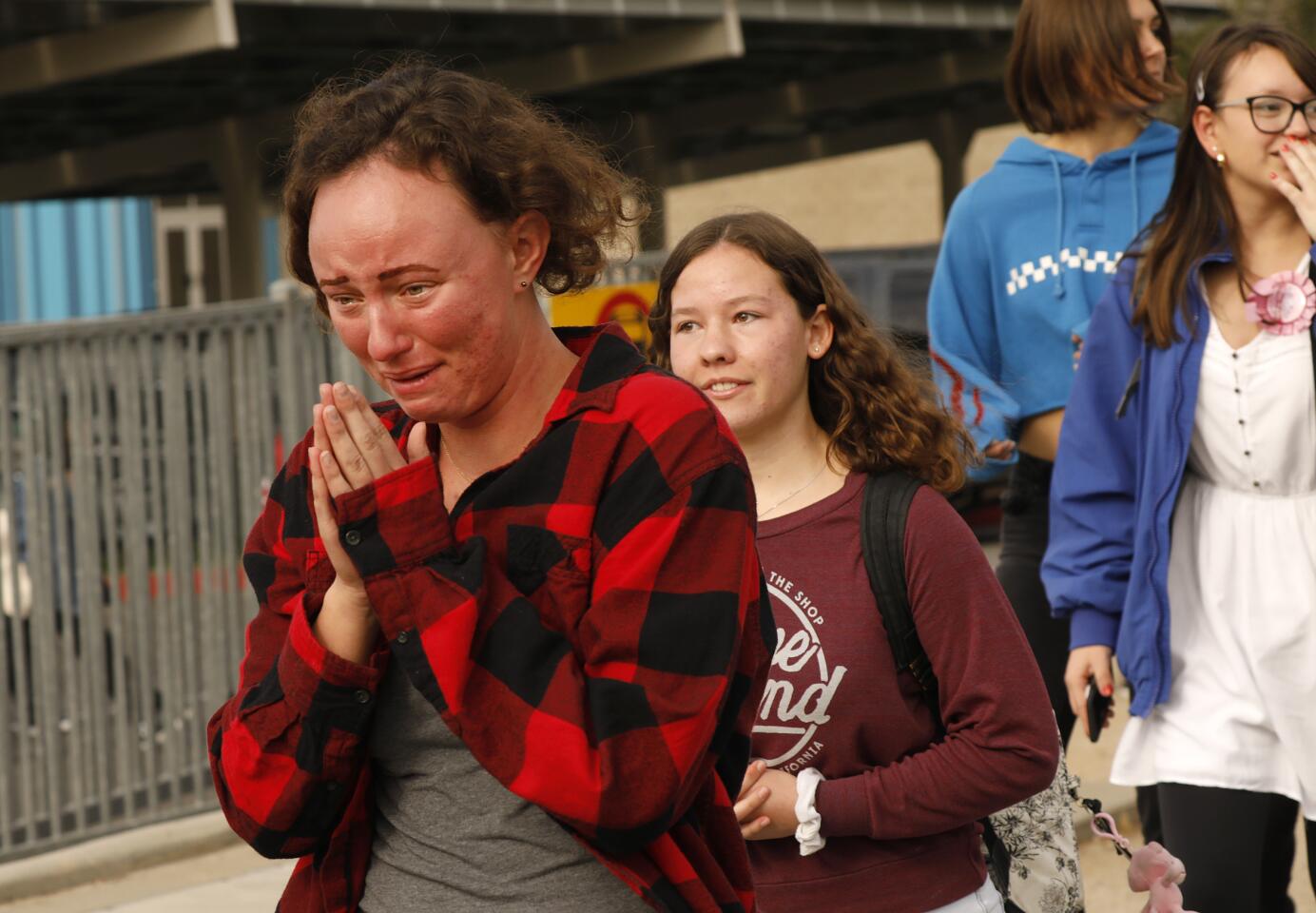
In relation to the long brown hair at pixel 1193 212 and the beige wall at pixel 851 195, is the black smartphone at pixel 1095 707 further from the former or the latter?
the beige wall at pixel 851 195

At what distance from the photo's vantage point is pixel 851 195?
34.9 metres

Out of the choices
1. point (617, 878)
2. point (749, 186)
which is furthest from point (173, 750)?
point (749, 186)

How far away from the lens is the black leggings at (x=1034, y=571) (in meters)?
4.55

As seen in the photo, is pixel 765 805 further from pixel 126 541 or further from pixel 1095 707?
pixel 126 541

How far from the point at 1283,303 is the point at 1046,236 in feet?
3.18

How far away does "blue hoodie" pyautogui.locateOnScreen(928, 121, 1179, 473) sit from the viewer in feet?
15.1

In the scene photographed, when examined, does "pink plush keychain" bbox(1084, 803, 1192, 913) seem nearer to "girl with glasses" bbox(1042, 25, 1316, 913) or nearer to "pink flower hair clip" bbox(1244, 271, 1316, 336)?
"girl with glasses" bbox(1042, 25, 1316, 913)

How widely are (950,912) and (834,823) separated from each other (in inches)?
9.1

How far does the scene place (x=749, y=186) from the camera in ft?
119

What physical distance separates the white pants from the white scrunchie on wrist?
0.21m

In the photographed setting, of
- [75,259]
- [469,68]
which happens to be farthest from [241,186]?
[75,259]

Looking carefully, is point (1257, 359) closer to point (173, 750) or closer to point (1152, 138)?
point (1152, 138)

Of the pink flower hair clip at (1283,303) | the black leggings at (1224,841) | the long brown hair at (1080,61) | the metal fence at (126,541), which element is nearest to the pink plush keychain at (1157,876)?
the black leggings at (1224,841)

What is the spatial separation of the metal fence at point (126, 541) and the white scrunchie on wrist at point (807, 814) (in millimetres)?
4583
